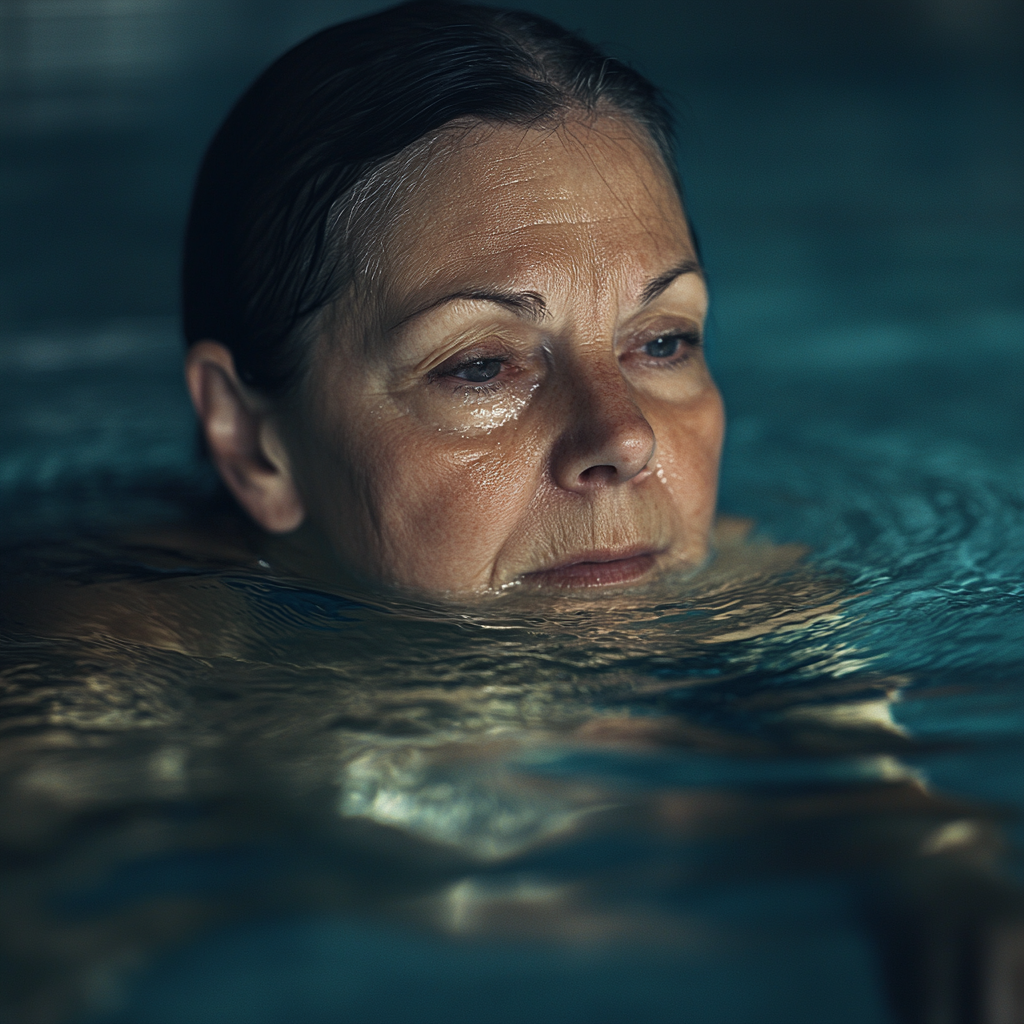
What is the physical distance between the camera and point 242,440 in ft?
8.73

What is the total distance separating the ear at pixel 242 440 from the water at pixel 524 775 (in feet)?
0.35

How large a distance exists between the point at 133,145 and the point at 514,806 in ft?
21.2

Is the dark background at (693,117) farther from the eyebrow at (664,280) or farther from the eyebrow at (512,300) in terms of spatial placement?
the eyebrow at (512,300)

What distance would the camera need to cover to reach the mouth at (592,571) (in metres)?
2.28

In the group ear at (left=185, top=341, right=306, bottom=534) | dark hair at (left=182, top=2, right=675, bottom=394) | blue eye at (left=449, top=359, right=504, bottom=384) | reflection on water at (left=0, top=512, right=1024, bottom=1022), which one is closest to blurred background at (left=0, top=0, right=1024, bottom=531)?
dark hair at (left=182, top=2, right=675, bottom=394)

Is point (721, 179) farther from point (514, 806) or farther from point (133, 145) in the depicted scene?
point (514, 806)

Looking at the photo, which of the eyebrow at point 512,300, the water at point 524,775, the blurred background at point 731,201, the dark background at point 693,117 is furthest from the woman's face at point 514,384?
the dark background at point 693,117

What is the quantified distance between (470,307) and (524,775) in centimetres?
88

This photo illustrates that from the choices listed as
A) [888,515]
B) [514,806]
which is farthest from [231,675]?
[888,515]

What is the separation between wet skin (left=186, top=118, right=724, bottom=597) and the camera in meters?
2.26

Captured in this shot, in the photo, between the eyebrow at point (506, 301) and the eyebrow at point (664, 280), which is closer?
the eyebrow at point (506, 301)

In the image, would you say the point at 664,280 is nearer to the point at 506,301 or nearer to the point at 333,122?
the point at 506,301

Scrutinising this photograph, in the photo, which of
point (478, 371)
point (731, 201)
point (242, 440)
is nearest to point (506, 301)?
point (478, 371)

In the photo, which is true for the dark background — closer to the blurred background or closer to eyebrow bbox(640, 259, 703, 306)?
the blurred background
